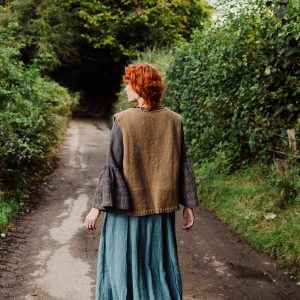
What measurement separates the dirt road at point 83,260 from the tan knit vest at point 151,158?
156cm

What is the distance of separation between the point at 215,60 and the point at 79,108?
89.9 ft

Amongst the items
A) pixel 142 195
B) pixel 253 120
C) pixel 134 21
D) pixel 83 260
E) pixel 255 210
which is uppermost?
pixel 134 21

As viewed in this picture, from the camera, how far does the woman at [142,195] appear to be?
3340mm

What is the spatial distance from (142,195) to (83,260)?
2366 mm

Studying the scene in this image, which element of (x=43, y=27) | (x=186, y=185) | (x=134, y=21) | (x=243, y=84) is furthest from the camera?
(x=134, y=21)

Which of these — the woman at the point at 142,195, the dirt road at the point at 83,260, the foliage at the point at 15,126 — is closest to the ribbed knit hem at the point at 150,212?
the woman at the point at 142,195

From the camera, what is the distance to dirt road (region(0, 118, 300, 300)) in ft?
15.4

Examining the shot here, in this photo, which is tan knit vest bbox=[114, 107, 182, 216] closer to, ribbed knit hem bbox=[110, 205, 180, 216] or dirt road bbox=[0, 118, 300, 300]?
ribbed knit hem bbox=[110, 205, 180, 216]

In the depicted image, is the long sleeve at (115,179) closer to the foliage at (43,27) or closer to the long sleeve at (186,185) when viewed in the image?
the long sleeve at (186,185)

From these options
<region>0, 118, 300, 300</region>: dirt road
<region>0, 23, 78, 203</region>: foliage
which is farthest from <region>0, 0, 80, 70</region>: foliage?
<region>0, 118, 300, 300</region>: dirt road

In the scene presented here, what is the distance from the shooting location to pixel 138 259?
11.4 ft

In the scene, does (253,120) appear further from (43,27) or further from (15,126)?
(43,27)

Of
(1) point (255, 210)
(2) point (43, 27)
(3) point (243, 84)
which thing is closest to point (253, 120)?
(3) point (243, 84)

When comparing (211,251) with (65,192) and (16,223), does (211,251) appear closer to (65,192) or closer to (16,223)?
(16,223)
